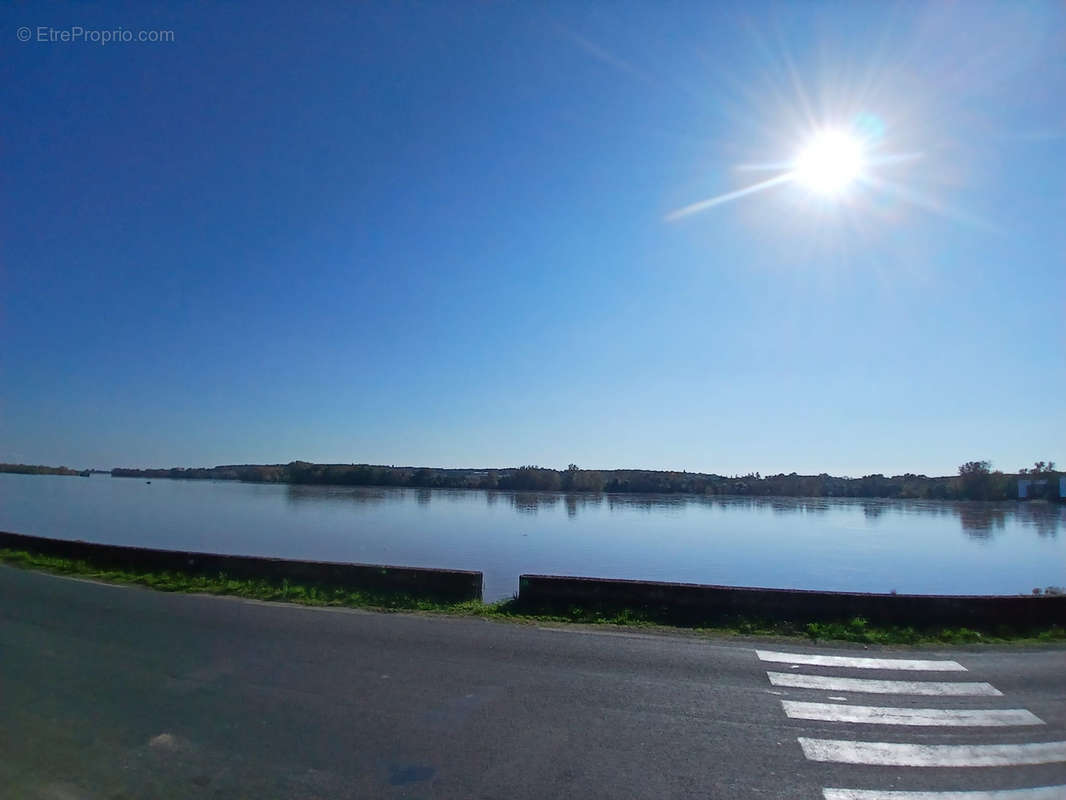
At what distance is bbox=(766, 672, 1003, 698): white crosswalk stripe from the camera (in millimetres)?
6430

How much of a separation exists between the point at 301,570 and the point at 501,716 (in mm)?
7952

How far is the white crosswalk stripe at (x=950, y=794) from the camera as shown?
4.25m

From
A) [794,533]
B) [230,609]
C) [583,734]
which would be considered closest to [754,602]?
[583,734]

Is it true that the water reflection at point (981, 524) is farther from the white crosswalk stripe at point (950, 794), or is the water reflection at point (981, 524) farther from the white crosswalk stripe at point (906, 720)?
the white crosswalk stripe at point (950, 794)

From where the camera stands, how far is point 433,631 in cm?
848

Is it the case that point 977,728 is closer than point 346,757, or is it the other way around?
point 346,757

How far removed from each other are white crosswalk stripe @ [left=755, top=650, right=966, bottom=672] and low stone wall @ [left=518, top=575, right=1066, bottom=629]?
187 centimetres

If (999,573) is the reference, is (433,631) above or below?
above

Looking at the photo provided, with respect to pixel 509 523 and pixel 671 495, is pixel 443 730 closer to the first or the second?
pixel 509 523

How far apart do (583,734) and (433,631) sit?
3745 millimetres

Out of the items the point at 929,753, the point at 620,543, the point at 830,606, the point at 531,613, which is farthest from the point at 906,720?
the point at 620,543

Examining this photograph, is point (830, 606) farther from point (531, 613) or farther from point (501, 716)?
point (501, 716)

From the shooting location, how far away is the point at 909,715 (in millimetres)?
5758

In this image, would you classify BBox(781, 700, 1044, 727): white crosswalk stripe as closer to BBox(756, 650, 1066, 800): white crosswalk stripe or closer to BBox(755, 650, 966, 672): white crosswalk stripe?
BBox(756, 650, 1066, 800): white crosswalk stripe
